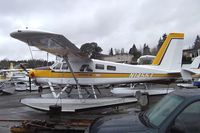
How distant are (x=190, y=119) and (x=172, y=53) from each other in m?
15.5

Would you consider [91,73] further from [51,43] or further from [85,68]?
[51,43]

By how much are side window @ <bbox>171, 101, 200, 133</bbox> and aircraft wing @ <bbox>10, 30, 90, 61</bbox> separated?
905 cm

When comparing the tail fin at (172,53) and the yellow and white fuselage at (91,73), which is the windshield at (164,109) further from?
the tail fin at (172,53)

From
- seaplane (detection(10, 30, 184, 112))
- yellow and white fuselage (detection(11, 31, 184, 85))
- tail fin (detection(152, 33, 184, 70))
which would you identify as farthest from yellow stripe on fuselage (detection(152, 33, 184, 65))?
yellow and white fuselage (detection(11, 31, 184, 85))

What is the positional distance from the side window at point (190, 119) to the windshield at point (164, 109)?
0.16 meters

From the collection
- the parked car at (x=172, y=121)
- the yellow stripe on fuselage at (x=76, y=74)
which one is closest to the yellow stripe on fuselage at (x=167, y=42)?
the yellow stripe on fuselage at (x=76, y=74)

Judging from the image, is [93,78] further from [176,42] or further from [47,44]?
[176,42]

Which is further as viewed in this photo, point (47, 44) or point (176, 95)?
point (47, 44)

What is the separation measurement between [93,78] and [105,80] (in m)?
0.61

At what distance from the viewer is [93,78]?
51.7 ft

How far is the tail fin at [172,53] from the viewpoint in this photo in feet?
62.2

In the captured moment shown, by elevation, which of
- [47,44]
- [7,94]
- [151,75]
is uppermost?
[47,44]

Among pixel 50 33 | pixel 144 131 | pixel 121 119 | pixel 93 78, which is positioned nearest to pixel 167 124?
pixel 144 131

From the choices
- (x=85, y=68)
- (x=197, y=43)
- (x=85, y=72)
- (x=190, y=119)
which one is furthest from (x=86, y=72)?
(x=197, y=43)
